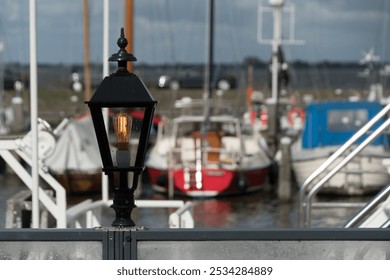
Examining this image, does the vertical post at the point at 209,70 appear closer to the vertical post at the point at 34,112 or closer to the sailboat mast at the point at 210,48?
the sailboat mast at the point at 210,48

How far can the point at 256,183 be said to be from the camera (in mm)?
29688

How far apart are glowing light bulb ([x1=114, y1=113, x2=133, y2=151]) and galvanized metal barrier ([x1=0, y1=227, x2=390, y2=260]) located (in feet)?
1.96

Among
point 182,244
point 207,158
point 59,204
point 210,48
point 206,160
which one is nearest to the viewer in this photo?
point 182,244

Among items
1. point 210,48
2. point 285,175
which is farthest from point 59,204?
point 210,48

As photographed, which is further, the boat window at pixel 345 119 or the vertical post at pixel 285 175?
the boat window at pixel 345 119

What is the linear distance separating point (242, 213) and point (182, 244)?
64.6 ft

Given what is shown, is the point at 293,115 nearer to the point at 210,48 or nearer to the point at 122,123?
the point at 210,48

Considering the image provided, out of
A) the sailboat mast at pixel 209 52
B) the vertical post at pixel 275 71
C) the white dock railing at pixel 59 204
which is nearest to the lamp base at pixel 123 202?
the white dock railing at pixel 59 204

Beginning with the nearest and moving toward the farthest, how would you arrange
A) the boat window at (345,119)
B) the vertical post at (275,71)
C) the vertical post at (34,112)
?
the vertical post at (34,112), the boat window at (345,119), the vertical post at (275,71)

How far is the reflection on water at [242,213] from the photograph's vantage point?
2380cm

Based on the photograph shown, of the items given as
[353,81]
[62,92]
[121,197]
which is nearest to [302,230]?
[121,197]

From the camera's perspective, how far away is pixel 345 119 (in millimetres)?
30906

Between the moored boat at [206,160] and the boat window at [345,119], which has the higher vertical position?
the boat window at [345,119]

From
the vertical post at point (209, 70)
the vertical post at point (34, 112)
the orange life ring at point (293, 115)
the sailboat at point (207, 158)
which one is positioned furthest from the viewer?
the orange life ring at point (293, 115)
